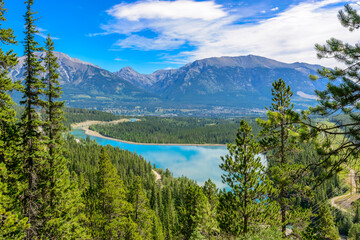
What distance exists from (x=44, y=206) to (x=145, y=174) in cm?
6731

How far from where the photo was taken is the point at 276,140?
15188 millimetres

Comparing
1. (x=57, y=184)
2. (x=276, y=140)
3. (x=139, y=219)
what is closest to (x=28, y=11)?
(x=57, y=184)

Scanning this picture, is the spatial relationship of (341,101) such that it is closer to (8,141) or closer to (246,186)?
(246,186)

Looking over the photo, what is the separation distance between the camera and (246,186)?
551 inches

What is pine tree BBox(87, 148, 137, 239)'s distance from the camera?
2155cm

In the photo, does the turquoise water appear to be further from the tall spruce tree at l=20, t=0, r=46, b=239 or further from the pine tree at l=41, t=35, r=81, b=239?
the tall spruce tree at l=20, t=0, r=46, b=239

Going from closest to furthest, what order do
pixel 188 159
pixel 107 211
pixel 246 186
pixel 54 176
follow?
1. pixel 246 186
2. pixel 54 176
3. pixel 107 211
4. pixel 188 159

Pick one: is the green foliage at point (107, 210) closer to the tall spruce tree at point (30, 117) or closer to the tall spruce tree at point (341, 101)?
the tall spruce tree at point (30, 117)

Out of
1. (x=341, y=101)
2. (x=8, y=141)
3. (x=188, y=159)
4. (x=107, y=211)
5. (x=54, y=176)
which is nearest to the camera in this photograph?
(x=341, y=101)

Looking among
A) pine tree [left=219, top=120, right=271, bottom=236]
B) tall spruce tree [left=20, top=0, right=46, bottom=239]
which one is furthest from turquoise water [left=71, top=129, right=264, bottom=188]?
tall spruce tree [left=20, top=0, right=46, bottom=239]

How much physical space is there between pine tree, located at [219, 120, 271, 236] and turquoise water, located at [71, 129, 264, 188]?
69.2 metres

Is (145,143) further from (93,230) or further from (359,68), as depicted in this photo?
(359,68)

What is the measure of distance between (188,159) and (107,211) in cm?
10819

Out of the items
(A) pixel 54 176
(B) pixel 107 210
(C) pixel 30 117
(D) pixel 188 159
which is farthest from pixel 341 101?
(D) pixel 188 159
